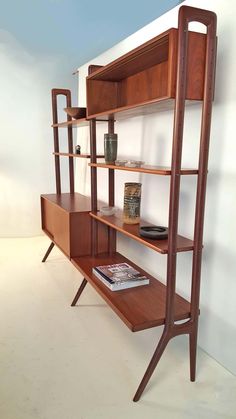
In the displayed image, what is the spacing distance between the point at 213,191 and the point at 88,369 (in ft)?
3.94

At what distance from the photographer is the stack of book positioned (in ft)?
6.20

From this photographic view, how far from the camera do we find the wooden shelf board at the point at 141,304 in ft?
5.12

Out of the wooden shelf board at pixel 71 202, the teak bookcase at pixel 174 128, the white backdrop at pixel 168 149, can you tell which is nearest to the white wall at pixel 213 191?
the white backdrop at pixel 168 149

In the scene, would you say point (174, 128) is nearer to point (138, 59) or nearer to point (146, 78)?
point (138, 59)

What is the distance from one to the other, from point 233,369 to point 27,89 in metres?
3.53

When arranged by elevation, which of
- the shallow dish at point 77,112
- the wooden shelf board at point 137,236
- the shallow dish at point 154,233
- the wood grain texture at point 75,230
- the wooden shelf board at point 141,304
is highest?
the shallow dish at point 77,112

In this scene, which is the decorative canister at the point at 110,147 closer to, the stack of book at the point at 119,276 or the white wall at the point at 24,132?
the stack of book at the point at 119,276

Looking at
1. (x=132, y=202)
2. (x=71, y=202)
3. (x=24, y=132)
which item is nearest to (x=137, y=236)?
(x=132, y=202)

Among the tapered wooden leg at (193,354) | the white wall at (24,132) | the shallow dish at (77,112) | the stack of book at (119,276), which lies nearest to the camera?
the tapered wooden leg at (193,354)

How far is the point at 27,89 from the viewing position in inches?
147

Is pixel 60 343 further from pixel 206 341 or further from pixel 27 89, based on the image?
pixel 27 89

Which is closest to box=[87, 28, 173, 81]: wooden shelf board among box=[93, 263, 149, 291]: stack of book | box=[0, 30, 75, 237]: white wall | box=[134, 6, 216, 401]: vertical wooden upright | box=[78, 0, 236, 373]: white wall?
box=[134, 6, 216, 401]: vertical wooden upright

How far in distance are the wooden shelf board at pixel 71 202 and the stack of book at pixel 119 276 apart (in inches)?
22.5

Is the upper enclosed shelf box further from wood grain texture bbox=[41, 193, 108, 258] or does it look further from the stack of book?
the stack of book
